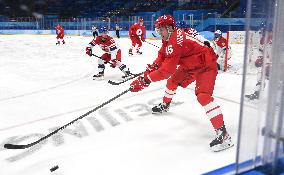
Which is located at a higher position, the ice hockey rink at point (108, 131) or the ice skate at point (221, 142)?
the ice skate at point (221, 142)

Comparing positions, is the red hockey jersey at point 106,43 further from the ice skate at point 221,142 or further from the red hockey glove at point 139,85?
the ice skate at point 221,142

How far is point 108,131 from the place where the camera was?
3178 mm

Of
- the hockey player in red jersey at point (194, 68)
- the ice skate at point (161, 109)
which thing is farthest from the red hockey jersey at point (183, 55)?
the ice skate at point (161, 109)

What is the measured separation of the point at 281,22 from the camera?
4.71ft

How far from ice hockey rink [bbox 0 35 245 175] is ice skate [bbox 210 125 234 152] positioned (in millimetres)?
49

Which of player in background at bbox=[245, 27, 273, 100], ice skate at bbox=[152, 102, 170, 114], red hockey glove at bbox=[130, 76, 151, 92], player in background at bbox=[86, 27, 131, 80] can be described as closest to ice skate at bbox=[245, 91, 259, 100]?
player in background at bbox=[245, 27, 273, 100]

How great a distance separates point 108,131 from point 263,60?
6.41 ft

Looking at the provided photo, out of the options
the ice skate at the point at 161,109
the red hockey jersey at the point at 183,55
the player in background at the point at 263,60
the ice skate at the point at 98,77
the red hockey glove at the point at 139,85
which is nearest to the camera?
the player in background at the point at 263,60

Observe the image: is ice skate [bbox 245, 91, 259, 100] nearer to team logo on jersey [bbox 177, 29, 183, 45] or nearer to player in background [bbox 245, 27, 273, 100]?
player in background [bbox 245, 27, 273, 100]

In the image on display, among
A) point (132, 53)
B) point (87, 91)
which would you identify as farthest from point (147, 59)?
point (87, 91)

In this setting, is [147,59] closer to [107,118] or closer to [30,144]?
[107,118]

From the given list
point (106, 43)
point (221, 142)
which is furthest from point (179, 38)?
point (106, 43)

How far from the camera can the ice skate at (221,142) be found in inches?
102

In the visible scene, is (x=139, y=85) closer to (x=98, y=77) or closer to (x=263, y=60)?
(x=263, y=60)
